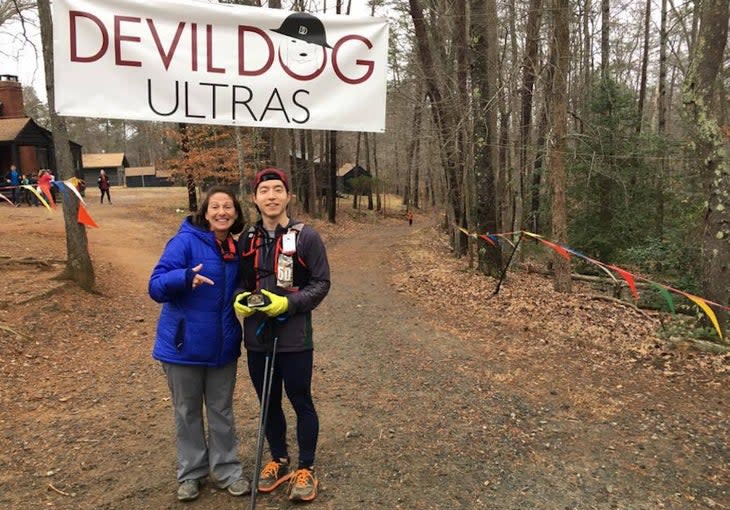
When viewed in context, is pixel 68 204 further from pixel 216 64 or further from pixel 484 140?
pixel 484 140

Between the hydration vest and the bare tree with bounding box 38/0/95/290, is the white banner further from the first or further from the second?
the bare tree with bounding box 38/0/95/290

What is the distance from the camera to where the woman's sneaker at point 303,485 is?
3139 millimetres

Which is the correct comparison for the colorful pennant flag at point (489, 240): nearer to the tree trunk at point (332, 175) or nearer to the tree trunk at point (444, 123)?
the tree trunk at point (444, 123)

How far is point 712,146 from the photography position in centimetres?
632

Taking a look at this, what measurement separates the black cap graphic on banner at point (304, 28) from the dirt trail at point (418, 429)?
9.46 ft

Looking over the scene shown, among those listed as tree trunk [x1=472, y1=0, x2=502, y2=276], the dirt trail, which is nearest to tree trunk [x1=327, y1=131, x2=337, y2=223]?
tree trunk [x1=472, y1=0, x2=502, y2=276]

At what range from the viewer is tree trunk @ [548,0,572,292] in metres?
8.72

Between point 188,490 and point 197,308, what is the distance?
117 centimetres

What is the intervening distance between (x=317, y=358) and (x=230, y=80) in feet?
13.0

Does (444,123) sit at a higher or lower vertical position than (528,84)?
lower

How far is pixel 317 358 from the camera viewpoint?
6.22 meters

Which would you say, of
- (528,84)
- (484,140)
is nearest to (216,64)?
(484,140)

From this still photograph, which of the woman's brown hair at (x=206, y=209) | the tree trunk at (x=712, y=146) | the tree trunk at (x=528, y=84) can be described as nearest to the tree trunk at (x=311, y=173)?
the tree trunk at (x=528, y=84)

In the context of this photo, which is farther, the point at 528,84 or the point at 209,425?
the point at 528,84
